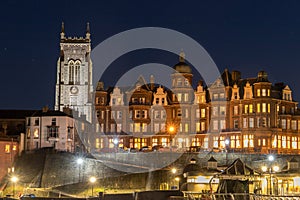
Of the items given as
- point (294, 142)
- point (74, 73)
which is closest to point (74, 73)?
point (74, 73)

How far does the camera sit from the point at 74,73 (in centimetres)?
14212

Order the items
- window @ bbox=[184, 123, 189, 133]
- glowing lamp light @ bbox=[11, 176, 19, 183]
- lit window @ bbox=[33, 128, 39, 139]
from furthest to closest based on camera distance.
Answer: window @ bbox=[184, 123, 189, 133]
lit window @ bbox=[33, 128, 39, 139]
glowing lamp light @ bbox=[11, 176, 19, 183]

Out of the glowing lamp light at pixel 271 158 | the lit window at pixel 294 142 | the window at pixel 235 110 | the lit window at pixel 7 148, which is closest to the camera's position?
the glowing lamp light at pixel 271 158

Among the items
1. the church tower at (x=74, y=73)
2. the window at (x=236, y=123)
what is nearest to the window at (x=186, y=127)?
the window at (x=236, y=123)

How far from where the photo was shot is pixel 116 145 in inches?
3920

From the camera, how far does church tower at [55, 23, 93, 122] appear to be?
140 m

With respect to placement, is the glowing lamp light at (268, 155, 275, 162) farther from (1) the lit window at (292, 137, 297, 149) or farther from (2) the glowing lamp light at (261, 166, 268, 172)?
(1) the lit window at (292, 137, 297, 149)

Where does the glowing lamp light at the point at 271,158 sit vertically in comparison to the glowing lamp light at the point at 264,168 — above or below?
above

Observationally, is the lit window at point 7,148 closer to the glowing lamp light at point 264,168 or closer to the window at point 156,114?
the window at point 156,114

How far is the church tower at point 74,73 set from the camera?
460 feet

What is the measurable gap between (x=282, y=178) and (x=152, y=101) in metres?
36.2

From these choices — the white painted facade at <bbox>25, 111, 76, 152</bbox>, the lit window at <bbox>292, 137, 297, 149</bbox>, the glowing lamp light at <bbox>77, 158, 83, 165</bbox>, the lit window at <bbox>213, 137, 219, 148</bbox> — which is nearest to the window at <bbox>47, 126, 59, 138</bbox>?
the white painted facade at <bbox>25, 111, 76, 152</bbox>

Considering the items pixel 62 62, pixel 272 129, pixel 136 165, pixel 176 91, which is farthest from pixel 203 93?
pixel 62 62

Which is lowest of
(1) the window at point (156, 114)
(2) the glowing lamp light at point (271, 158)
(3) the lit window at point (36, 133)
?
(2) the glowing lamp light at point (271, 158)
